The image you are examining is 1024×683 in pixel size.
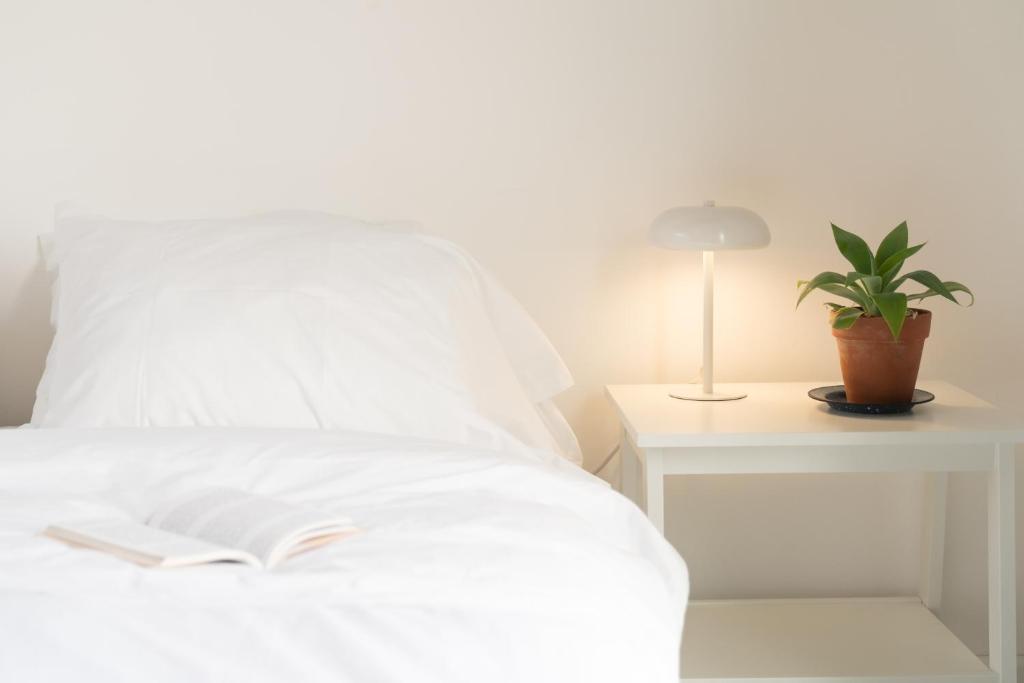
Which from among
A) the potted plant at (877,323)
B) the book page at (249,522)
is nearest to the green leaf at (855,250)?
the potted plant at (877,323)

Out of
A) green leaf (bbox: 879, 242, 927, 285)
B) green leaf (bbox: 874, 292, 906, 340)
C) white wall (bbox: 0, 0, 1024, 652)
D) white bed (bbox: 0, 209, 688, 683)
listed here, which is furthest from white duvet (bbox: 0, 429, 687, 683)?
white wall (bbox: 0, 0, 1024, 652)

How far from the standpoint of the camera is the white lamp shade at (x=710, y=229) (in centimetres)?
199

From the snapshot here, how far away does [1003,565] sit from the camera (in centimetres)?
179

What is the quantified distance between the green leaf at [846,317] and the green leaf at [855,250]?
0.07 m

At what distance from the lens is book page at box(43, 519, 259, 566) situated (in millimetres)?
1063

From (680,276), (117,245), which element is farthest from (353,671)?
(680,276)

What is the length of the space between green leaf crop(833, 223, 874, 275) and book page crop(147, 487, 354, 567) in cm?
110

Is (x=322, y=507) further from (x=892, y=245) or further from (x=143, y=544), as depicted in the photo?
(x=892, y=245)

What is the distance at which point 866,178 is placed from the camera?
88.2 inches

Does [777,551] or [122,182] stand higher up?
[122,182]

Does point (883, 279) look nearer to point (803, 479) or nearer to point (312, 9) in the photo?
point (803, 479)

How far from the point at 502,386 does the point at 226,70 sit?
2.84 feet

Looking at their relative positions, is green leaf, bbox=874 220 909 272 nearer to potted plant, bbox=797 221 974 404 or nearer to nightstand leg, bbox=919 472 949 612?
potted plant, bbox=797 221 974 404

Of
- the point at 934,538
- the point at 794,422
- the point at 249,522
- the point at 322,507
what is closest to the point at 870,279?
the point at 794,422
